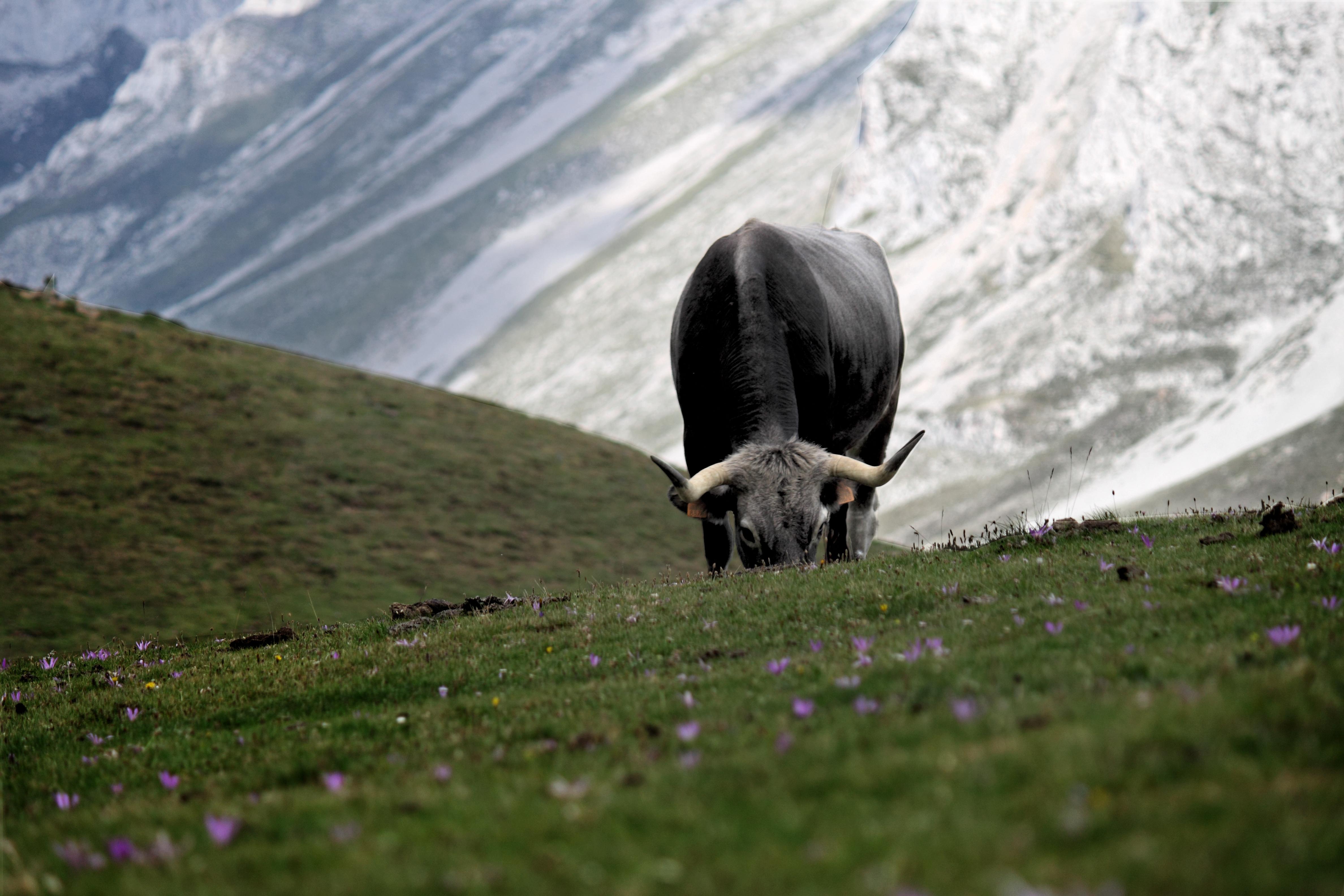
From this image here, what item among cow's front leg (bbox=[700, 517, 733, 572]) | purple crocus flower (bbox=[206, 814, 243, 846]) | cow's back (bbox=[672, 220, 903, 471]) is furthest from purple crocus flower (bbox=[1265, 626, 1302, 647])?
cow's front leg (bbox=[700, 517, 733, 572])

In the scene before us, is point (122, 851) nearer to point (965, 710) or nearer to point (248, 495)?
point (965, 710)

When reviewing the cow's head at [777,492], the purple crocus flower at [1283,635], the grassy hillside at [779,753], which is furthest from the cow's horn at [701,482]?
the purple crocus flower at [1283,635]

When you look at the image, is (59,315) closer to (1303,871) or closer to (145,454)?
(145,454)

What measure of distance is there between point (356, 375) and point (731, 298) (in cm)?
5008

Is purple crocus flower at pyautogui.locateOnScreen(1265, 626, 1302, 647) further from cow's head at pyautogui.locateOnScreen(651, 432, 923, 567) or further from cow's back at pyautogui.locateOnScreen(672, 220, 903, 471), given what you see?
cow's back at pyautogui.locateOnScreen(672, 220, 903, 471)

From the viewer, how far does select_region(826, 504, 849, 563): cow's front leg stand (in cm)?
2097

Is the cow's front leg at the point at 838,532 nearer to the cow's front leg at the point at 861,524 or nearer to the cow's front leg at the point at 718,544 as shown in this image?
the cow's front leg at the point at 861,524

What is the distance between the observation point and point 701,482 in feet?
52.2

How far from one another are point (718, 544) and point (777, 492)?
2194 millimetres

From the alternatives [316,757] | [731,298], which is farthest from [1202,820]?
[731,298]

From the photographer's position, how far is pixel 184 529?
4150 centimetres

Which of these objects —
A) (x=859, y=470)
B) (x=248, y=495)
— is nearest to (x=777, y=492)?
(x=859, y=470)

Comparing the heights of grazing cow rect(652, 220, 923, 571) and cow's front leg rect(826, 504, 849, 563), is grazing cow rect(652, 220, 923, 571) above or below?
above

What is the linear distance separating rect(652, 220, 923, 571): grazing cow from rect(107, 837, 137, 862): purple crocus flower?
1032cm
